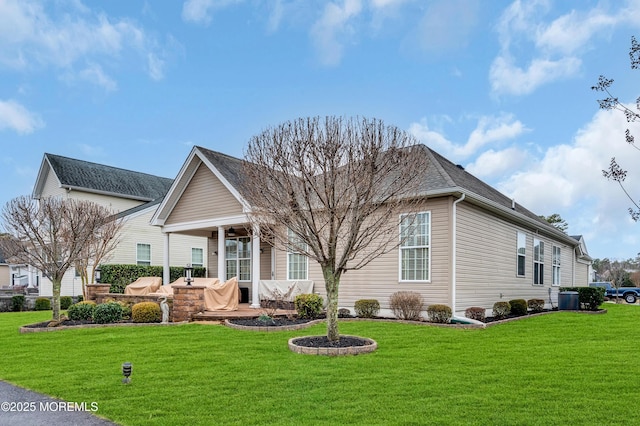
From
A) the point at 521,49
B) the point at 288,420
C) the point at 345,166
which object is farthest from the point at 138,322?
the point at 521,49

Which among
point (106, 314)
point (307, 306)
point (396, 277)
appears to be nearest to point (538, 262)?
point (396, 277)

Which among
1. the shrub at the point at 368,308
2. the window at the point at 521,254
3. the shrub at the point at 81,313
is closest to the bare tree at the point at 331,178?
the shrub at the point at 368,308

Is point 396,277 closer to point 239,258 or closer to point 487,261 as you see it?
point 487,261

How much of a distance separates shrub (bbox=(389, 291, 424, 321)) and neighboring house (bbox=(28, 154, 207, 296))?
13.9 metres

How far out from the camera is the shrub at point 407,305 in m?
12.4

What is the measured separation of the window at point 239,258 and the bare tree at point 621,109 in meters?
14.8

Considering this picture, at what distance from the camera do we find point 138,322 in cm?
1279

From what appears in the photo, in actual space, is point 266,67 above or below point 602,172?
above

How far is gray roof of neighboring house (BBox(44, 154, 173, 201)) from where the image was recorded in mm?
24922

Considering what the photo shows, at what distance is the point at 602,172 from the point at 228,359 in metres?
6.18

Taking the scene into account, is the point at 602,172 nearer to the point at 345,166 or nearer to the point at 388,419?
the point at 388,419

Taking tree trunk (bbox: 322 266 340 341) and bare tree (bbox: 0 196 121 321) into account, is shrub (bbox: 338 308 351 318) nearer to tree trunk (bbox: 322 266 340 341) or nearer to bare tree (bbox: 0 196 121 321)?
tree trunk (bbox: 322 266 340 341)

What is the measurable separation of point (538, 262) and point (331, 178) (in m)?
13.8

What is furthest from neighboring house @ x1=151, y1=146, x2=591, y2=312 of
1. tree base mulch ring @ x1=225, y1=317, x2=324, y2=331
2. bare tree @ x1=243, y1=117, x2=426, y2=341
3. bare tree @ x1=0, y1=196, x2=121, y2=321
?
bare tree @ x1=0, y1=196, x2=121, y2=321
